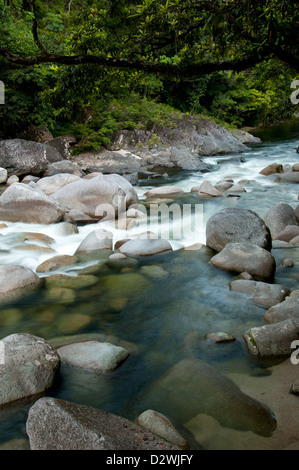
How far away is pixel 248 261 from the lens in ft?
17.7

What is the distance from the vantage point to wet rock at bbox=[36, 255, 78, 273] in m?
5.64

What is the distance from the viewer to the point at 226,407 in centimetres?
285

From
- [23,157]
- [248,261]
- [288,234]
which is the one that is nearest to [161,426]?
[248,261]

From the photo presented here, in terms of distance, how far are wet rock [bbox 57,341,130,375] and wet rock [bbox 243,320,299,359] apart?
1251mm

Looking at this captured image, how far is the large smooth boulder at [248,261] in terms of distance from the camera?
208 inches

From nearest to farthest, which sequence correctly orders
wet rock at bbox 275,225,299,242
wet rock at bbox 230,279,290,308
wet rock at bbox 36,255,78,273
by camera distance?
1. wet rock at bbox 230,279,290,308
2. wet rock at bbox 36,255,78,273
3. wet rock at bbox 275,225,299,242

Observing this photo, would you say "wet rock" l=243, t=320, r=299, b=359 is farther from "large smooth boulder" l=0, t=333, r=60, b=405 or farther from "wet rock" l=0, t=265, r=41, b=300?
"wet rock" l=0, t=265, r=41, b=300

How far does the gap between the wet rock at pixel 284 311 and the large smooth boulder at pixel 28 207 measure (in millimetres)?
5175

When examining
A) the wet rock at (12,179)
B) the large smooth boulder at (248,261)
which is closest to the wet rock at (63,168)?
the wet rock at (12,179)

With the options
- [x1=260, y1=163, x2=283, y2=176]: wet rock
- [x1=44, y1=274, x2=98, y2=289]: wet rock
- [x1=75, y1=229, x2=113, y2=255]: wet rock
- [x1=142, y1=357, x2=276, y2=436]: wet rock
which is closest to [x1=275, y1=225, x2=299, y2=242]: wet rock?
[x1=75, y1=229, x2=113, y2=255]: wet rock

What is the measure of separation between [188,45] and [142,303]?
323 cm

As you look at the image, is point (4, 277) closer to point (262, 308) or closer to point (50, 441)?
point (50, 441)

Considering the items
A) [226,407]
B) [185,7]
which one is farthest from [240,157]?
[226,407]

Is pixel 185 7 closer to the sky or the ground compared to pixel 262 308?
closer to the sky
